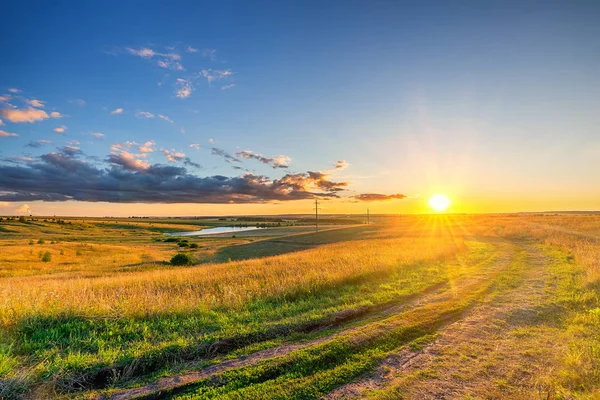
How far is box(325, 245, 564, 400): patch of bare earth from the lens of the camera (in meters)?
4.91

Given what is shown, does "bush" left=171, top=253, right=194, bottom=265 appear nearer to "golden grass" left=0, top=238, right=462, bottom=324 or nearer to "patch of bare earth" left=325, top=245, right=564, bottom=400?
"golden grass" left=0, top=238, right=462, bottom=324

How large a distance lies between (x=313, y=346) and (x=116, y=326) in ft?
17.4

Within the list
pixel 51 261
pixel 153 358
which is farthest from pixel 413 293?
pixel 51 261

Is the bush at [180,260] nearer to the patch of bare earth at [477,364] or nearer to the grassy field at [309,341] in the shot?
the grassy field at [309,341]

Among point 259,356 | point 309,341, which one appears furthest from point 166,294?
point 309,341

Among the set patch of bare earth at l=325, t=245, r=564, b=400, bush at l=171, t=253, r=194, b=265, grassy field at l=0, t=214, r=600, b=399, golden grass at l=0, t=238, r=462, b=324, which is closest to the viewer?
patch of bare earth at l=325, t=245, r=564, b=400

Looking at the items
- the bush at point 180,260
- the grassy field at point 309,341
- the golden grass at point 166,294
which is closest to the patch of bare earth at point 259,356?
the grassy field at point 309,341

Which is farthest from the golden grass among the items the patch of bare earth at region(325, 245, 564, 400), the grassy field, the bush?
the bush

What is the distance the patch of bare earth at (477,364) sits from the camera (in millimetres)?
4914

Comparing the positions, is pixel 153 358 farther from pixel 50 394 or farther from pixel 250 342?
pixel 250 342

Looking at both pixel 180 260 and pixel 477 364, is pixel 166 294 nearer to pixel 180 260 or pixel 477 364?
pixel 477 364

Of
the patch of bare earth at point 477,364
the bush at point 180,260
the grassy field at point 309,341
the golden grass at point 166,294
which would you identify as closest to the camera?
the patch of bare earth at point 477,364

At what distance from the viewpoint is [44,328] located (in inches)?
298

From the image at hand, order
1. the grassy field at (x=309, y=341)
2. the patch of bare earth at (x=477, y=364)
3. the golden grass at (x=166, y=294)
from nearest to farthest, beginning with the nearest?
1. the patch of bare earth at (x=477, y=364)
2. the grassy field at (x=309, y=341)
3. the golden grass at (x=166, y=294)
